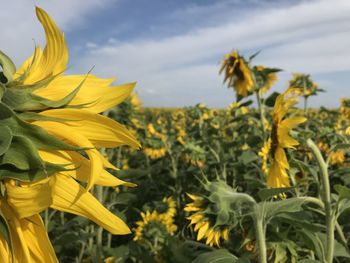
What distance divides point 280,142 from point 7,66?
1.51 metres

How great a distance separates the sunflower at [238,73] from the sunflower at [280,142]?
2.19m

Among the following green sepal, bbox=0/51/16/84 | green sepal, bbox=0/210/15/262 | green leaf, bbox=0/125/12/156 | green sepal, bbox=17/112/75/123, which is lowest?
green sepal, bbox=0/210/15/262

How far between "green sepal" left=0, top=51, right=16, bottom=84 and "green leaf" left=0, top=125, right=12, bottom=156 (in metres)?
0.16

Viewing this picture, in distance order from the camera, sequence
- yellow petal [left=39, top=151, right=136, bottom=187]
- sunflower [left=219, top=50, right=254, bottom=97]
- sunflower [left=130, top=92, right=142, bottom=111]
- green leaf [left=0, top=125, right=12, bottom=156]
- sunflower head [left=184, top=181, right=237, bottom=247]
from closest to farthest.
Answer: green leaf [left=0, top=125, right=12, bottom=156]
yellow petal [left=39, top=151, right=136, bottom=187]
sunflower head [left=184, top=181, right=237, bottom=247]
sunflower [left=219, top=50, right=254, bottom=97]
sunflower [left=130, top=92, right=142, bottom=111]

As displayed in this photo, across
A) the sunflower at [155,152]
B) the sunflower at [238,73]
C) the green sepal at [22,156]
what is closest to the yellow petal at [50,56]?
the green sepal at [22,156]

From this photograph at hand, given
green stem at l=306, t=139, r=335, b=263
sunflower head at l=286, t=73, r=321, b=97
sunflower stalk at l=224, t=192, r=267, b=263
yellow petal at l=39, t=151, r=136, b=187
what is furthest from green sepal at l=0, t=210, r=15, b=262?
sunflower head at l=286, t=73, r=321, b=97

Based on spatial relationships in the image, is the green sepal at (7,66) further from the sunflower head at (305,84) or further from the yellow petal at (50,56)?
the sunflower head at (305,84)

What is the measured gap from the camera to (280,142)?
2152 mm

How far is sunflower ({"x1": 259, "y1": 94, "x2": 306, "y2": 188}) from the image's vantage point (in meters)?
2.12

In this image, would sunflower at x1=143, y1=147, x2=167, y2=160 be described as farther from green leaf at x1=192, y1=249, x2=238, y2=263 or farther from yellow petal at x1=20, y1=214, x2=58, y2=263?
yellow petal at x1=20, y1=214, x2=58, y2=263

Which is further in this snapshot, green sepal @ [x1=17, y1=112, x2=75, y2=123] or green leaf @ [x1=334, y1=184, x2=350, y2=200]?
green leaf @ [x1=334, y1=184, x2=350, y2=200]

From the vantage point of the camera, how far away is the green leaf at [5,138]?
727mm

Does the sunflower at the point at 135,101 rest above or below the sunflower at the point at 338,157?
above

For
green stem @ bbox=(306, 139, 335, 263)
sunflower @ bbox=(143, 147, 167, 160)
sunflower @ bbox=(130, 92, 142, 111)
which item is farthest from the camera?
sunflower @ bbox=(143, 147, 167, 160)
